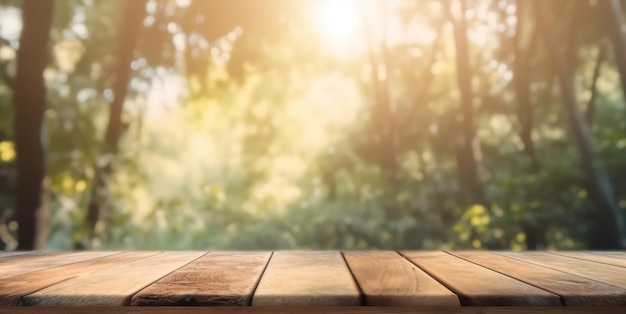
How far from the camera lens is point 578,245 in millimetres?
5977

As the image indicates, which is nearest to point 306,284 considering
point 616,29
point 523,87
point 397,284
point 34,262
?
point 397,284

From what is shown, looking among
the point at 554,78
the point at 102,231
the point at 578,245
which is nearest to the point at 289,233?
the point at 102,231

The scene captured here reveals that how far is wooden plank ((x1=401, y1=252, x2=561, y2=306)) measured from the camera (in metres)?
1.16

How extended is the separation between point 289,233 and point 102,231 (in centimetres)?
197

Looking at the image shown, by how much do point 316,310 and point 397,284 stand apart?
22cm

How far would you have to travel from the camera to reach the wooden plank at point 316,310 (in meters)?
1.15

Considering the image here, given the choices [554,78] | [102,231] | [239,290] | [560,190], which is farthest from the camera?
[554,78]

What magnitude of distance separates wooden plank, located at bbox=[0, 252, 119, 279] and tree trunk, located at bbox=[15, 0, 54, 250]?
89.9 inches

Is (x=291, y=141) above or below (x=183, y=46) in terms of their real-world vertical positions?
below

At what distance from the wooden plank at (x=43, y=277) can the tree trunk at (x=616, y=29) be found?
4496 mm

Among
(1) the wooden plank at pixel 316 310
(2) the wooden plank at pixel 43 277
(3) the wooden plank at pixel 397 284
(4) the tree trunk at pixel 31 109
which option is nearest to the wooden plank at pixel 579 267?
(1) the wooden plank at pixel 316 310

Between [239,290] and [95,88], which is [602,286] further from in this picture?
[95,88]

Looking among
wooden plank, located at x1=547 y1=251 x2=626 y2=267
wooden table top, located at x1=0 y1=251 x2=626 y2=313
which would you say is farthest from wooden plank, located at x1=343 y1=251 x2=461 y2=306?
wooden plank, located at x1=547 y1=251 x2=626 y2=267

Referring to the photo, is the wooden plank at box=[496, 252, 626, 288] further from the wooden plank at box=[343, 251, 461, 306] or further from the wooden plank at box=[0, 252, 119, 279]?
the wooden plank at box=[0, 252, 119, 279]
